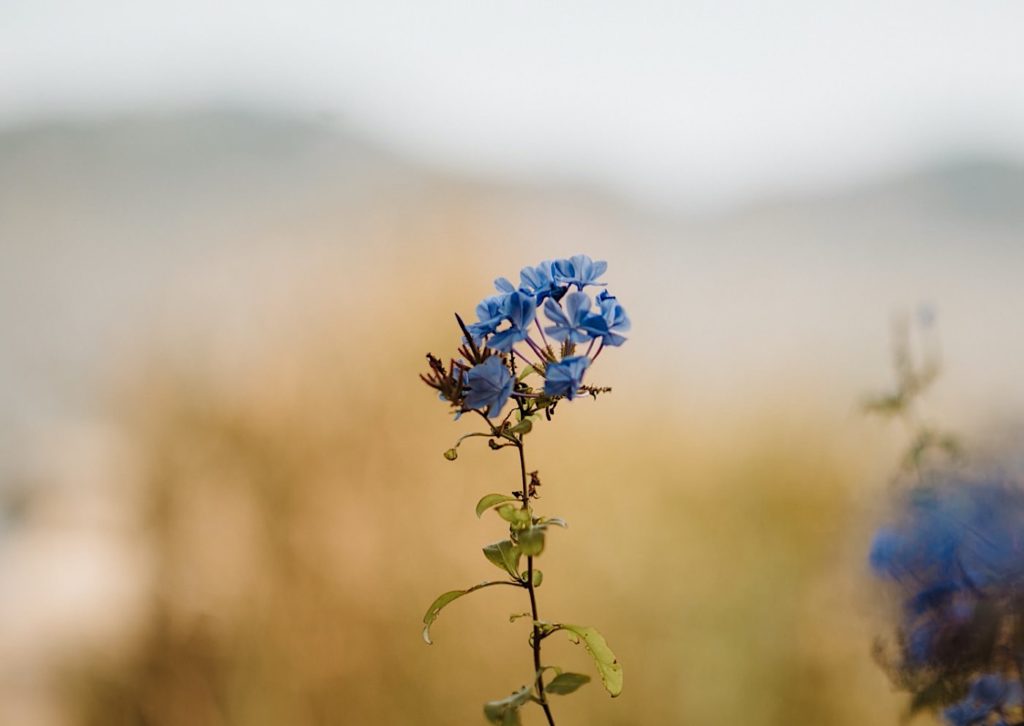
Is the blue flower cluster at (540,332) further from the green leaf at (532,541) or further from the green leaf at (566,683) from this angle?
the green leaf at (566,683)

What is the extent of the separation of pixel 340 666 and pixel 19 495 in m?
0.81

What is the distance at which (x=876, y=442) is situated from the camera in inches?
56.4

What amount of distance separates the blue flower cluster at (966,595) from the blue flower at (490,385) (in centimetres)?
28

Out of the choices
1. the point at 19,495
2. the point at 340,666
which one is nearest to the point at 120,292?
the point at 19,495

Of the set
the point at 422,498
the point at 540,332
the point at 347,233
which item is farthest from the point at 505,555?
the point at 347,233

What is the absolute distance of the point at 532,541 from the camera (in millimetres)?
474

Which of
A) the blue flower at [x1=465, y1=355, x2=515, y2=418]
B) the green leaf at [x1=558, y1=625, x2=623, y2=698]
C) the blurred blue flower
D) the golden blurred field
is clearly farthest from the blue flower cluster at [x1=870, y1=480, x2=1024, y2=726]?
the golden blurred field

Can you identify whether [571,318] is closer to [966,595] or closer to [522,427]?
[522,427]

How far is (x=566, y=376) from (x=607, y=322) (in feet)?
0.20

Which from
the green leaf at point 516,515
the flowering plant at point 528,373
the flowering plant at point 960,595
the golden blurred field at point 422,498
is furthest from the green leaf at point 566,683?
the golden blurred field at point 422,498

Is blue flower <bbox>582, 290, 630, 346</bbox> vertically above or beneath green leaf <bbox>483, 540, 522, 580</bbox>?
above

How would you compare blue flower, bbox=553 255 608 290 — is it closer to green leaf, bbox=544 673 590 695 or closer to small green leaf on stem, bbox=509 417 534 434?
small green leaf on stem, bbox=509 417 534 434

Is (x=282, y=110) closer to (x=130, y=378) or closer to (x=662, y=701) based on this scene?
(x=130, y=378)

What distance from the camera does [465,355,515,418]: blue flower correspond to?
471 millimetres
